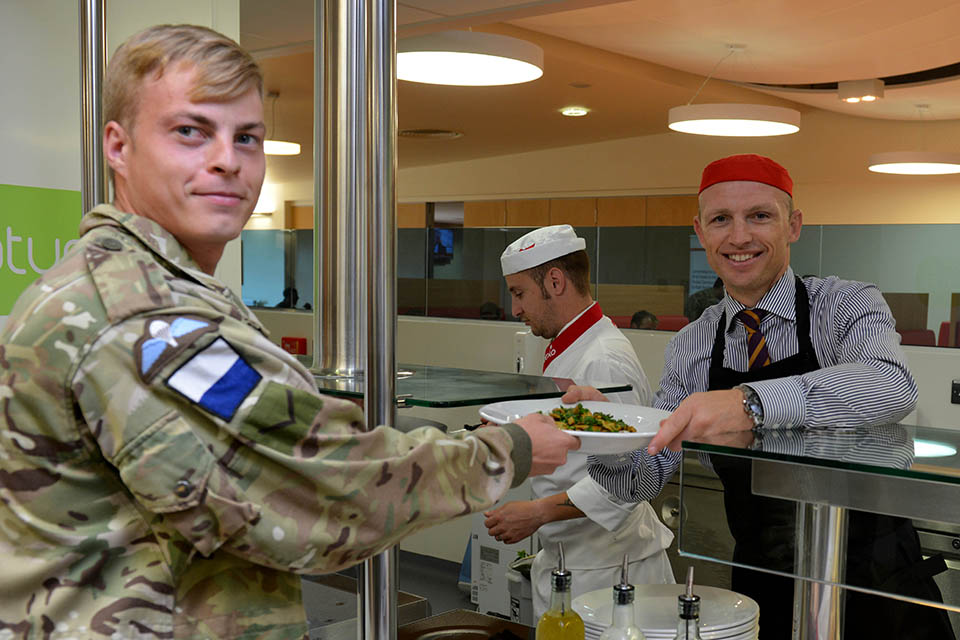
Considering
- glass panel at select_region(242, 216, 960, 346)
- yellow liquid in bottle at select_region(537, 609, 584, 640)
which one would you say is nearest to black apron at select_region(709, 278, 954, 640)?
yellow liquid in bottle at select_region(537, 609, 584, 640)

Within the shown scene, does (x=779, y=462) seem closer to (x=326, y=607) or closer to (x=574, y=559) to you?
(x=326, y=607)

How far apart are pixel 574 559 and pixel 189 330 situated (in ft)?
5.46

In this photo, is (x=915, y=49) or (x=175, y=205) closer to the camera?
(x=175, y=205)

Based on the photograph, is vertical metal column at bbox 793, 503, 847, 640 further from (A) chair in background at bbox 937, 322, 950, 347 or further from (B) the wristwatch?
(A) chair in background at bbox 937, 322, 950, 347

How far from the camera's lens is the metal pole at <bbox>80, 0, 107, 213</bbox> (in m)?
1.38

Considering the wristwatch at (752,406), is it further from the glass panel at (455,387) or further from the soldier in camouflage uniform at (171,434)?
the soldier in camouflage uniform at (171,434)

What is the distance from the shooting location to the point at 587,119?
8141 mm

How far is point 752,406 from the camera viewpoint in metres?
1.21

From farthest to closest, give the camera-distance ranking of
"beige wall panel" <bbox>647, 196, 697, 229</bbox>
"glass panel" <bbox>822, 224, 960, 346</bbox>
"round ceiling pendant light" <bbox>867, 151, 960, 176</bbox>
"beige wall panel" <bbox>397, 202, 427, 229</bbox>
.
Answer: "beige wall panel" <bbox>397, 202, 427, 229</bbox>
"beige wall panel" <bbox>647, 196, 697, 229</bbox>
"round ceiling pendant light" <bbox>867, 151, 960, 176</bbox>
"glass panel" <bbox>822, 224, 960, 346</bbox>

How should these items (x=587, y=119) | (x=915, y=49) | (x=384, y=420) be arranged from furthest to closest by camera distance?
1. (x=587, y=119)
2. (x=915, y=49)
3. (x=384, y=420)

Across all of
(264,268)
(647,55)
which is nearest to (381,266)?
(647,55)

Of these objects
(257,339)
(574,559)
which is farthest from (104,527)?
(574,559)

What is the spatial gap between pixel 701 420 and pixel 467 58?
10.1ft

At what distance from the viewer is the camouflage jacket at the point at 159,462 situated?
2.23 ft
